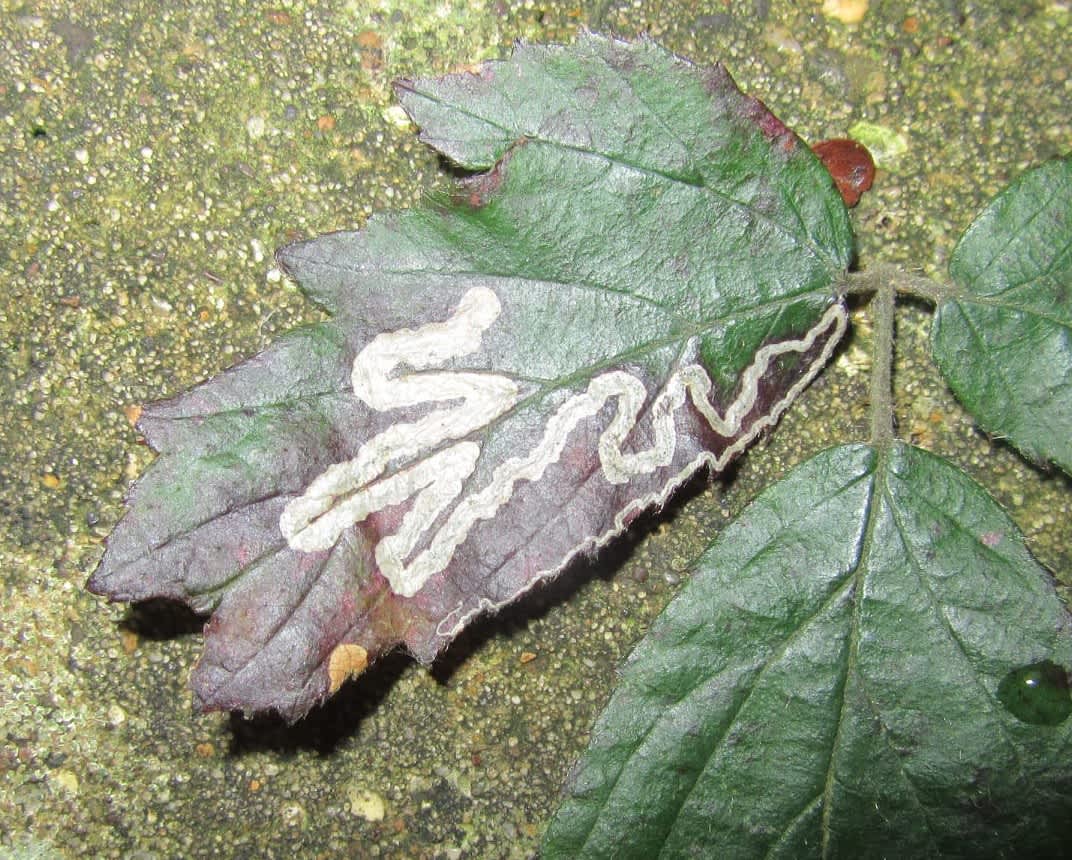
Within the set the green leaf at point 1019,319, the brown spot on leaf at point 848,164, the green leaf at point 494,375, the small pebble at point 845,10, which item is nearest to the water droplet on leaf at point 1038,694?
the green leaf at point 1019,319

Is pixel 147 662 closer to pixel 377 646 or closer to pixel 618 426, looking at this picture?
pixel 377 646

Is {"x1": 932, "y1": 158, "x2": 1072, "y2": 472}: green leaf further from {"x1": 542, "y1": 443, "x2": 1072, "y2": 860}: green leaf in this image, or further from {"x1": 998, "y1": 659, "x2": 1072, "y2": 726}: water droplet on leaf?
{"x1": 998, "y1": 659, "x2": 1072, "y2": 726}: water droplet on leaf

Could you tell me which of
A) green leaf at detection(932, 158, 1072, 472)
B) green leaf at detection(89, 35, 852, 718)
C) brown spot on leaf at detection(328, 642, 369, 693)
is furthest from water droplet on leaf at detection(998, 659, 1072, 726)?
brown spot on leaf at detection(328, 642, 369, 693)

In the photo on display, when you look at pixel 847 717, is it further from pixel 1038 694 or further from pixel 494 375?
pixel 494 375

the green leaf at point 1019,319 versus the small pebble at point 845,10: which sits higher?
the small pebble at point 845,10

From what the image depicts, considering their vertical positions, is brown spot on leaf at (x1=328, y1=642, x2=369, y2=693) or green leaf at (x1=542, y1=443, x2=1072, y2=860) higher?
green leaf at (x1=542, y1=443, x2=1072, y2=860)

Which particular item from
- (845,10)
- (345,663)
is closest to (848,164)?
(845,10)

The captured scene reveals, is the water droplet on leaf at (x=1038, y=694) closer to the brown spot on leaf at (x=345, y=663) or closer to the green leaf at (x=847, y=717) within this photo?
the green leaf at (x=847, y=717)

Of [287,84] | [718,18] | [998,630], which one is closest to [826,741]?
[998,630]
